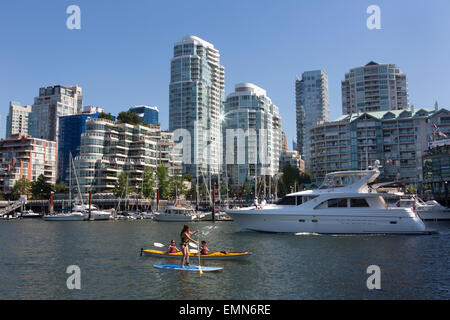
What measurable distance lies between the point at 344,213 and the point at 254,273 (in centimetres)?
2150

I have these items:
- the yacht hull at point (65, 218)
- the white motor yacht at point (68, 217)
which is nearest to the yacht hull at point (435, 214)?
the white motor yacht at point (68, 217)

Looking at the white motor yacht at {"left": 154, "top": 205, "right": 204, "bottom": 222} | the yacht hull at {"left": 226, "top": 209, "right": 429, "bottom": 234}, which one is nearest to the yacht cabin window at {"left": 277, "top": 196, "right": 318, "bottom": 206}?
the yacht hull at {"left": 226, "top": 209, "right": 429, "bottom": 234}

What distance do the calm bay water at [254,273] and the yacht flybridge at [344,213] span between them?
5594 millimetres

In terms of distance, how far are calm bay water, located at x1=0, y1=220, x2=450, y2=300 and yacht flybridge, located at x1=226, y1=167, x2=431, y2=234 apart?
5.59 meters

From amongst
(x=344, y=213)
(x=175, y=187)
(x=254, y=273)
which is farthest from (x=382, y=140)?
(x=254, y=273)

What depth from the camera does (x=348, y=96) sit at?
644ft

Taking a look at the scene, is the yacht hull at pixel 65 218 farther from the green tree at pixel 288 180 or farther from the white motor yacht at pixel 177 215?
the green tree at pixel 288 180

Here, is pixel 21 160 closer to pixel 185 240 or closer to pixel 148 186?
pixel 148 186

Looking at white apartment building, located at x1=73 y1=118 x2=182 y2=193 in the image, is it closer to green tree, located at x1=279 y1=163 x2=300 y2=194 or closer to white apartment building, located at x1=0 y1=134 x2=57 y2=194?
Answer: white apartment building, located at x1=0 y1=134 x2=57 y2=194

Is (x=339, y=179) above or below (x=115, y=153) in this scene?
below

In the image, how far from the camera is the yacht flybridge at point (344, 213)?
1645 inches

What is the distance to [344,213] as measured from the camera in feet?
138

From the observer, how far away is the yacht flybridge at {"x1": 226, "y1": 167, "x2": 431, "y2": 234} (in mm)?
41781

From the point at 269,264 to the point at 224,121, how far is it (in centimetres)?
16070
